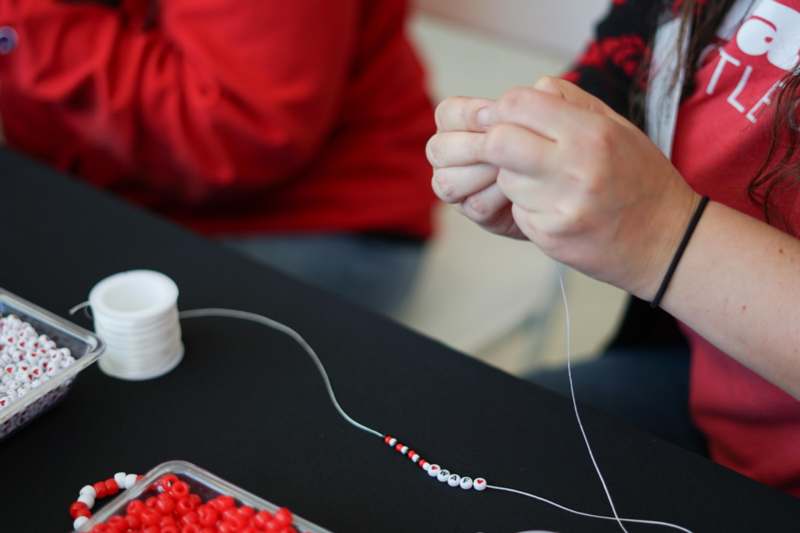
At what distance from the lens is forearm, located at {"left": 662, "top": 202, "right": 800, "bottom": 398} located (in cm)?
56

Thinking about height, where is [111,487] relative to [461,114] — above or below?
below

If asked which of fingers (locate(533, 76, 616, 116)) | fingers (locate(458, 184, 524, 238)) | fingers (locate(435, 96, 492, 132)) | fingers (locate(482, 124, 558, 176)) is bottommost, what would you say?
fingers (locate(458, 184, 524, 238))

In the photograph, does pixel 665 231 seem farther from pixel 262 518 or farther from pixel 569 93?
pixel 262 518

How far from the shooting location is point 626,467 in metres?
0.60

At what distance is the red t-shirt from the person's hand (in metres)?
0.17

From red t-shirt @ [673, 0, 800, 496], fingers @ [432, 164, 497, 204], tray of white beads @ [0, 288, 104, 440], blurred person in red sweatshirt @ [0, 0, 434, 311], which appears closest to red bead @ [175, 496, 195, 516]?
tray of white beads @ [0, 288, 104, 440]

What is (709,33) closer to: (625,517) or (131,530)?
(625,517)

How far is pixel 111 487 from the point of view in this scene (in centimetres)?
54

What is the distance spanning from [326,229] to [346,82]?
22 cm

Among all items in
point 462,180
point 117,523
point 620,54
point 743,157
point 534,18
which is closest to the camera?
point 117,523

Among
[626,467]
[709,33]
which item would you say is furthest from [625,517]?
[709,33]

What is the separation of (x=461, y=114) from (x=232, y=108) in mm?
541

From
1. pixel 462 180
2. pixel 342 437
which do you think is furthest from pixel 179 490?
pixel 462 180

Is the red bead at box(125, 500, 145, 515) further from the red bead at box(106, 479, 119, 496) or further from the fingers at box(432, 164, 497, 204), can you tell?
the fingers at box(432, 164, 497, 204)
